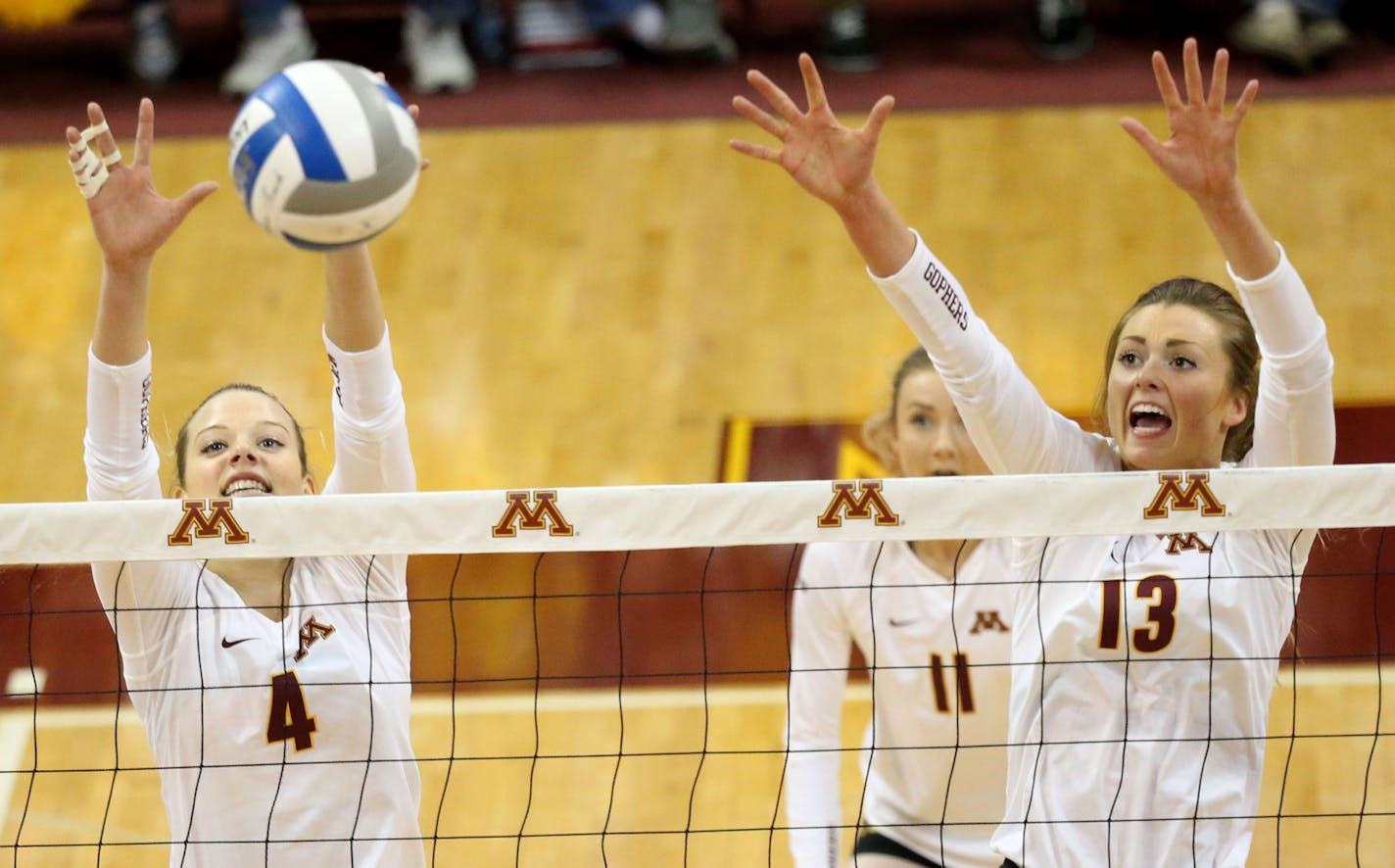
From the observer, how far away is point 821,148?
11.3ft

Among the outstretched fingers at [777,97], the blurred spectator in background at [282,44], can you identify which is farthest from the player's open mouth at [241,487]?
the blurred spectator in background at [282,44]

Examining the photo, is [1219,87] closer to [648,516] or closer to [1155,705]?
[1155,705]

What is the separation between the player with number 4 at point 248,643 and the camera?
3.60 metres

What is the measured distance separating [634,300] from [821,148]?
511 centimetres

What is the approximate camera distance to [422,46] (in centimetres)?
997

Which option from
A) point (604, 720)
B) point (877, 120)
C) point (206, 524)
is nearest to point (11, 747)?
point (604, 720)

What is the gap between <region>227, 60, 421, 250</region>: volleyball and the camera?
11.0 ft

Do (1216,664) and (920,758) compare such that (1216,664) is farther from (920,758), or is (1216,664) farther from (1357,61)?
(1357,61)

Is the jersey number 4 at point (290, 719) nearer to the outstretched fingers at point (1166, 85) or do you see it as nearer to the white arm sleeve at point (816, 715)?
the white arm sleeve at point (816, 715)

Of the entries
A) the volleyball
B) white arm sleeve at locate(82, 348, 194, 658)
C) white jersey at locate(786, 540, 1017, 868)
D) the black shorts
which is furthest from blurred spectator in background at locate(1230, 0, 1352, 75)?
white arm sleeve at locate(82, 348, 194, 658)

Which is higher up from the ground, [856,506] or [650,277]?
[650,277]

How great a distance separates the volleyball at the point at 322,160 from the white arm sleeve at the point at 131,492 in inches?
19.3

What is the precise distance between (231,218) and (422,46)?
1510 mm

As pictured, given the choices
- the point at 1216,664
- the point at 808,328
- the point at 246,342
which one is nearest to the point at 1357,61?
the point at 808,328
